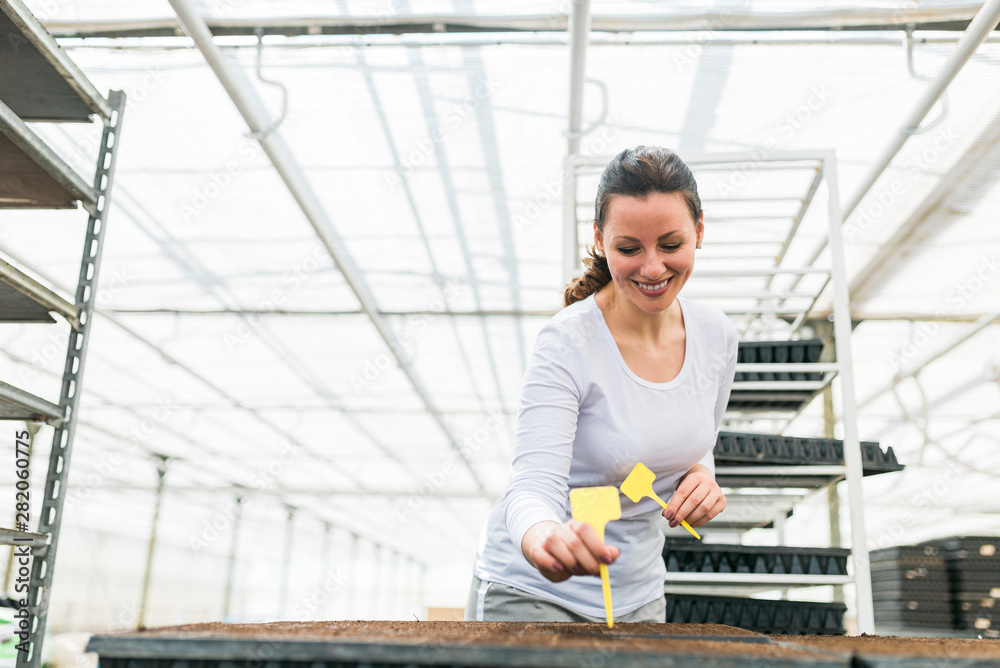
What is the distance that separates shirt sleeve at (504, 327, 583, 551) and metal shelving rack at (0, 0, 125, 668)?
93 cm

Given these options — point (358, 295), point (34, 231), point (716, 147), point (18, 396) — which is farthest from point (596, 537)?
point (34, 231)

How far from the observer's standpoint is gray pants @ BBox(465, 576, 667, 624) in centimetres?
137

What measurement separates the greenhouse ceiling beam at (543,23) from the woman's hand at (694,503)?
244cm

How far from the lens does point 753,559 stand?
2480 mm

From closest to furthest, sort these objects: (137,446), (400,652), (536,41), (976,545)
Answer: (400,652) → (536,41) → (976,545) → (137,446)

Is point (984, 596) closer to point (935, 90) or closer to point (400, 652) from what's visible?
point (935, 90)

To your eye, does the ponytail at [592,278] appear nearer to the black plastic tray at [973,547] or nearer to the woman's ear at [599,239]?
the woman's ear at [599,239]

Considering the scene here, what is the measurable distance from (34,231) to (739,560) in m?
5.13

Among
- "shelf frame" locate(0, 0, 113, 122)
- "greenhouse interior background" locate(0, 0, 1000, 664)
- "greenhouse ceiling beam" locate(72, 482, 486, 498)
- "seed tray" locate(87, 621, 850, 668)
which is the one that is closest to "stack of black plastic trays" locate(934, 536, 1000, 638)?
"greenhouse interior background" locate(0, 0, 1000, 664)

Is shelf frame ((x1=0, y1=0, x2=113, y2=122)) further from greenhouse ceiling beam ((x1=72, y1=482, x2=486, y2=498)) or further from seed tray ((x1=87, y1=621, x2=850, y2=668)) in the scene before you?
greenhouse ceiling beam ((x1=72, y1=482, x2=486, y2=498))

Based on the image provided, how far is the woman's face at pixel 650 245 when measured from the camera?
4.09 ft

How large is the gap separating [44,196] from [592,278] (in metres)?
1.22

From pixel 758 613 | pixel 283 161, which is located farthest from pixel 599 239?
pixel 283 161

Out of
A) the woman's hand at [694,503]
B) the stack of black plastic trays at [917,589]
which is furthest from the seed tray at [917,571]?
the woman's hand at [694,503]
